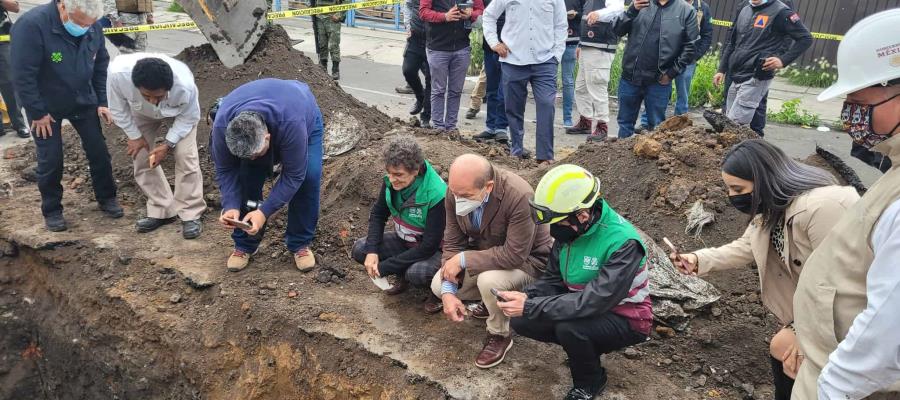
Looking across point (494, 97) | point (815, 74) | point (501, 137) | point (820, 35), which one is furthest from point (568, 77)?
point (820, 35)

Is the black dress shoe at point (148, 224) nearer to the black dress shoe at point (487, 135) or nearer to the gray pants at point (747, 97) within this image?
the black dress shoe at point (487, 135)

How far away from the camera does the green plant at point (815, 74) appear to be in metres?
10.7

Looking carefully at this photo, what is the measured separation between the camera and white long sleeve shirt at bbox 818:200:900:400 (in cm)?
159

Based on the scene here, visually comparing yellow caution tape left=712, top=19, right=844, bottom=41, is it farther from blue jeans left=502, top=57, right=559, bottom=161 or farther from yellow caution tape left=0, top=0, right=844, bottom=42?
blue jeans left=502, top=57, right=559, bottom=161

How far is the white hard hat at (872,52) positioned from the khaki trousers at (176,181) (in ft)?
14.2

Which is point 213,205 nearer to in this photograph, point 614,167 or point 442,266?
point 442,266

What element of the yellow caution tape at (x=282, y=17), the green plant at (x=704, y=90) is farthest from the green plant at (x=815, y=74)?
the green plant at (x=704, y=90)

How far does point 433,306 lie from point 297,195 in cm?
119

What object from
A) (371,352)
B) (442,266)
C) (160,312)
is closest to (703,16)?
(442,266)

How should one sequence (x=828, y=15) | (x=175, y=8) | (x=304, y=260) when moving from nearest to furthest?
(x=304, y=260), (x=828, y=15), (x=175, y=8)

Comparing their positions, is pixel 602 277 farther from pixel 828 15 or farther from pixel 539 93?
pixel 828 15

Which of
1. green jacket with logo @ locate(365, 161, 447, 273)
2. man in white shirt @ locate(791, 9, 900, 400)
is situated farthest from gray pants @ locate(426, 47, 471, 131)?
man in white shirt @ locate(791, 9, 900, 400)

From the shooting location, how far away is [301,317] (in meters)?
3.92

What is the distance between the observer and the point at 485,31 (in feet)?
20.1
